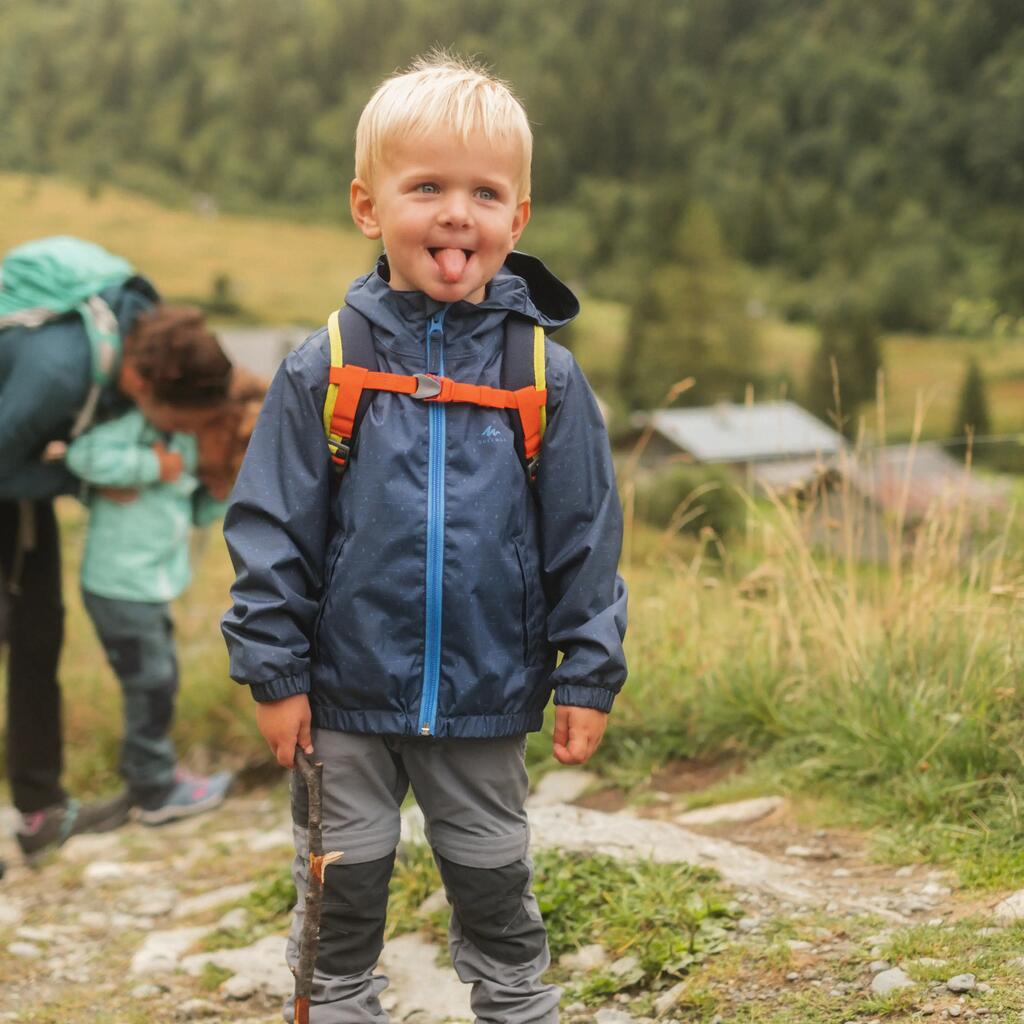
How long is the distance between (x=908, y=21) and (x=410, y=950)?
30.7 ft

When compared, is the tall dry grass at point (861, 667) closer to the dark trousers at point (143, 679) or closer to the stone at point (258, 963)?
the stone at point (258, 963)

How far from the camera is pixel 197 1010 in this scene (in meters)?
2.97

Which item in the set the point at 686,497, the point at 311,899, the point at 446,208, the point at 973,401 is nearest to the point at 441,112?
the point at 446,208

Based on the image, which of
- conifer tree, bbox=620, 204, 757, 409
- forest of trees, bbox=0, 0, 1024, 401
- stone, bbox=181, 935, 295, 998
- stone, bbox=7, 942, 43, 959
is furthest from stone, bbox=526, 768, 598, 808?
forest of trees, bbox=0, 0, 1024, 401

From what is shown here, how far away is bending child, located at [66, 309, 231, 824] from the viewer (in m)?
3.98

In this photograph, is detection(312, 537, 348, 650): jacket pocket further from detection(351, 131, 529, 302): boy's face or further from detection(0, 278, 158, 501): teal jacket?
detection(0, 278, 158, 501): teal jacket

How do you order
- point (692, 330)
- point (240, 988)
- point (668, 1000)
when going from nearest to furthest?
1. point (668, 1000)
2. point (240, 988)
3. point (692, 330)

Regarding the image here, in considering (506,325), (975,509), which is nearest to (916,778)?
(975,509)

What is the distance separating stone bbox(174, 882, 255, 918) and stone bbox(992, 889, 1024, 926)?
187 cm

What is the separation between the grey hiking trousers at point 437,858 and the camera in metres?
2.23

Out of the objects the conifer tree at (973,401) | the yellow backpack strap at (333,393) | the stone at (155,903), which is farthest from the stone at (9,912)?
the conifer tree at (973,401)

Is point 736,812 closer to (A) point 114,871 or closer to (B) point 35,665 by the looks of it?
(A) point 114,871

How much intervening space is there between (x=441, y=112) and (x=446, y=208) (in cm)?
15

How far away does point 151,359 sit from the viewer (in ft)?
12.6
